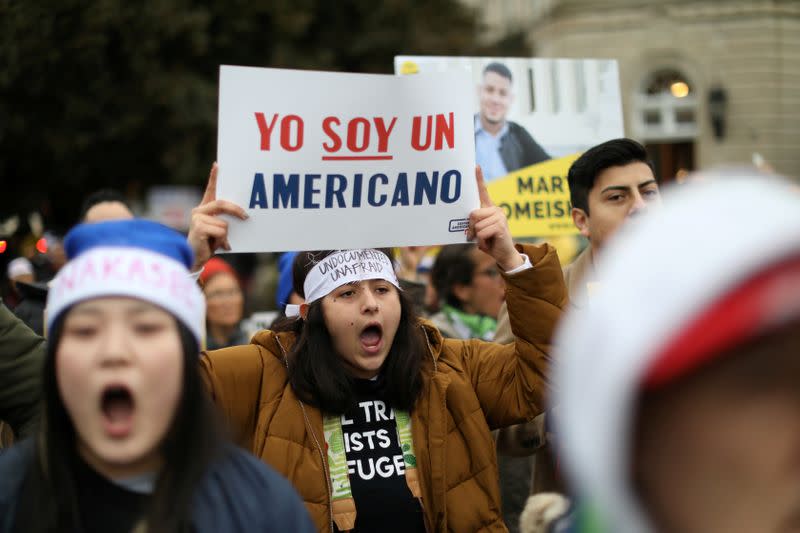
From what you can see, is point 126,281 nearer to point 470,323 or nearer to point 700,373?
point 700,373

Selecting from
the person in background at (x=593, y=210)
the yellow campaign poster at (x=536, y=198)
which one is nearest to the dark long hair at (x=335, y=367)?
the person in background at (x=593, y=210)

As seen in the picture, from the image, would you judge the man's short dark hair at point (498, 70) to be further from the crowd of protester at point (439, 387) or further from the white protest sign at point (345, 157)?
the white protest sign at point (345, 157)

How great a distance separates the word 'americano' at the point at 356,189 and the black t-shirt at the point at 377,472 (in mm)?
663

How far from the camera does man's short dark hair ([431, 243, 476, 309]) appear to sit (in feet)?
18.8

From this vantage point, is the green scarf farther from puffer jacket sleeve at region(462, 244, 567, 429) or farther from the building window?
the building window

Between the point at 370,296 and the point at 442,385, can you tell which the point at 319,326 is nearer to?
the point at 370,296

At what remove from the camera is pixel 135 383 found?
1.63 meters

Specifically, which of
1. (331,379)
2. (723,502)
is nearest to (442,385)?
(331,379)

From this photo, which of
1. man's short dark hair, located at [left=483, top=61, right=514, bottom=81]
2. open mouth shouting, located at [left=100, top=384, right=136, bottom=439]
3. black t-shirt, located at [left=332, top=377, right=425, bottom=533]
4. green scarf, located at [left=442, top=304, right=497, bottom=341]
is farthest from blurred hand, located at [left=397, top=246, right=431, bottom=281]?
open mouth shouting, located at [left=100, top=384, right=136, bottom=439]

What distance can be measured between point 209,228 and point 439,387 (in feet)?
2.76

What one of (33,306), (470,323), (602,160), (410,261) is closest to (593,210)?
(602,160)

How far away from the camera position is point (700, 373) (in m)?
0.95

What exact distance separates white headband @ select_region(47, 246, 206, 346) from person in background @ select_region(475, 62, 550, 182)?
3434mm

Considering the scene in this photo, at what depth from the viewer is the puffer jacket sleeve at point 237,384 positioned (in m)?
2.96
